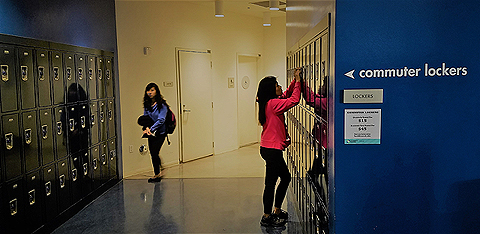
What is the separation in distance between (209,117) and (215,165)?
3.84 ft

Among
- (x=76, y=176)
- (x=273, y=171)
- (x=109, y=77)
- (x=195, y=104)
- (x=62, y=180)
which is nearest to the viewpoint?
(x=273, y=171)

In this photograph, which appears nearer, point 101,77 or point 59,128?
point 59,128

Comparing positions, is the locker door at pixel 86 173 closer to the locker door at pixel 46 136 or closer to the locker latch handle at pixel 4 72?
the locker door at pixel 46 136

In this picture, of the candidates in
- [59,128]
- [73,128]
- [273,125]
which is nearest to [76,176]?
[73,128]

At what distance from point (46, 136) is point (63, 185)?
2.04ft

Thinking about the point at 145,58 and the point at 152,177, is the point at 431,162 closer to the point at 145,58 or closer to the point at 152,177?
the point at 152,177

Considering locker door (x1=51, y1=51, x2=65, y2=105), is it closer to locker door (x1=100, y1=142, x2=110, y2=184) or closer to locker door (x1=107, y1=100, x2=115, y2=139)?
locker door (x1=100, y1=142, x2=110, y2=184)

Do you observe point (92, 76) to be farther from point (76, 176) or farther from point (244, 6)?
point (244, 6)

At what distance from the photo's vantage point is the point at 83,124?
184 inches

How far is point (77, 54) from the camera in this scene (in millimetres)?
4566

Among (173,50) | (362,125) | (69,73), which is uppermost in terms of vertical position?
(173,50)

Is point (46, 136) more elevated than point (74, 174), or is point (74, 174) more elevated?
point (46, 136)

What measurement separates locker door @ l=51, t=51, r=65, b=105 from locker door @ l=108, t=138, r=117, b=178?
144 centimetres

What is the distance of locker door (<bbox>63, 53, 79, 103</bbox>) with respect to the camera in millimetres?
4301
